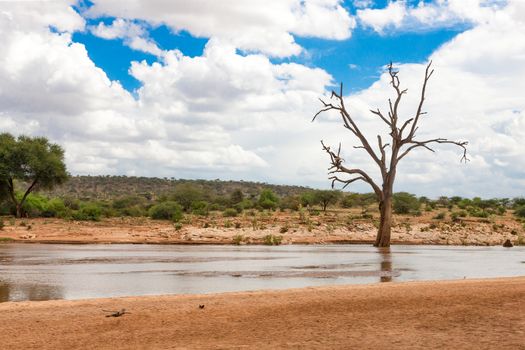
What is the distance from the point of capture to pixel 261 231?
38344mm

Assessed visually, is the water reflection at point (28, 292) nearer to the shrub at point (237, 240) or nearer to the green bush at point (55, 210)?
the shrub at point (237, 240)

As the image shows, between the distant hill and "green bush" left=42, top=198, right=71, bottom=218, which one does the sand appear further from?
the distant hill

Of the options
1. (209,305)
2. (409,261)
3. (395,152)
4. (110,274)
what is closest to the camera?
(209,305)

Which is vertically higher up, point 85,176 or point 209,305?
point 85,176

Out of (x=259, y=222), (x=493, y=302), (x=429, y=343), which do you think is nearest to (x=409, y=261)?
(x=493, y=302)

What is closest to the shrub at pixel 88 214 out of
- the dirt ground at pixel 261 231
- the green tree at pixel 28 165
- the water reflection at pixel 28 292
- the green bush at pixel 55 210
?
the dirt ground at pixel 261 231

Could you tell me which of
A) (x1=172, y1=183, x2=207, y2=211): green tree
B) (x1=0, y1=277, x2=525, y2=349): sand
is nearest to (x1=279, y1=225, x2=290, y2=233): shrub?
(x1=172, y1=183, x2=207, y2=211): green tree

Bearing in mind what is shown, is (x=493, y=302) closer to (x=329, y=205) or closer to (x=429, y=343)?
(x=429, y=343)

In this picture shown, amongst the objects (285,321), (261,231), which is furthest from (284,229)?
(285,321)

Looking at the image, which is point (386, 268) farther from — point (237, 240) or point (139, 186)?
point (139, 186)

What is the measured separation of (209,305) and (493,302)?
17.3 feet

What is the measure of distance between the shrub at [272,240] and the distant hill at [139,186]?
62.8 meters

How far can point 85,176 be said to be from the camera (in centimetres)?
12025

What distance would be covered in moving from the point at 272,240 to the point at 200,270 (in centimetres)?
1575
